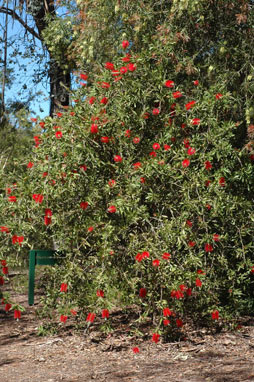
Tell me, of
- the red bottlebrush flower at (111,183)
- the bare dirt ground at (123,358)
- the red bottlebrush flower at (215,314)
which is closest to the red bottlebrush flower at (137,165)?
the red bottlebrush flower at (111,183)

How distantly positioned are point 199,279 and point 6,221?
195 centimetres

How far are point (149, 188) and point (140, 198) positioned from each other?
0.25 metres

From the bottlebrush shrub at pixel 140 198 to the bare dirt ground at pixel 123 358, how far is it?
0.30 meters

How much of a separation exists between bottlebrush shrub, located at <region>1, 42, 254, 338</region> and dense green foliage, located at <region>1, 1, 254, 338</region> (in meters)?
0.01

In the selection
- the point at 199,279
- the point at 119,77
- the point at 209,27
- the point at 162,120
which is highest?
the point at 209,27

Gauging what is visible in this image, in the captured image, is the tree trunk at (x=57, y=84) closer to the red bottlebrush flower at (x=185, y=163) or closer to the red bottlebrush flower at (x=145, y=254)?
the red bottlebrush flower at (x=185, y=163)

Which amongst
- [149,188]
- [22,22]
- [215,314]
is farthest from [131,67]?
[22,22]

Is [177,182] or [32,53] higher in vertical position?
[32,53]

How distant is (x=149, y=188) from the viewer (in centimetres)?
489

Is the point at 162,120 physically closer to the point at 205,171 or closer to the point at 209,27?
the point at 205,171

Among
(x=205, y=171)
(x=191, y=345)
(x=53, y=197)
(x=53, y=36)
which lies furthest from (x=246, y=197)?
(x=53, y=36)

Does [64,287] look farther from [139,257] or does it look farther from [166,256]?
[166,256]

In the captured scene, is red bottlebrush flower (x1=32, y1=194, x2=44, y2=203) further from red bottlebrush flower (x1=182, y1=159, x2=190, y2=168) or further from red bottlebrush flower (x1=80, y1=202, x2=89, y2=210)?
red bottlebrush flower (x1=182, y1=159, x2=190, y2=168)

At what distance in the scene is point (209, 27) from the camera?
6000mm
